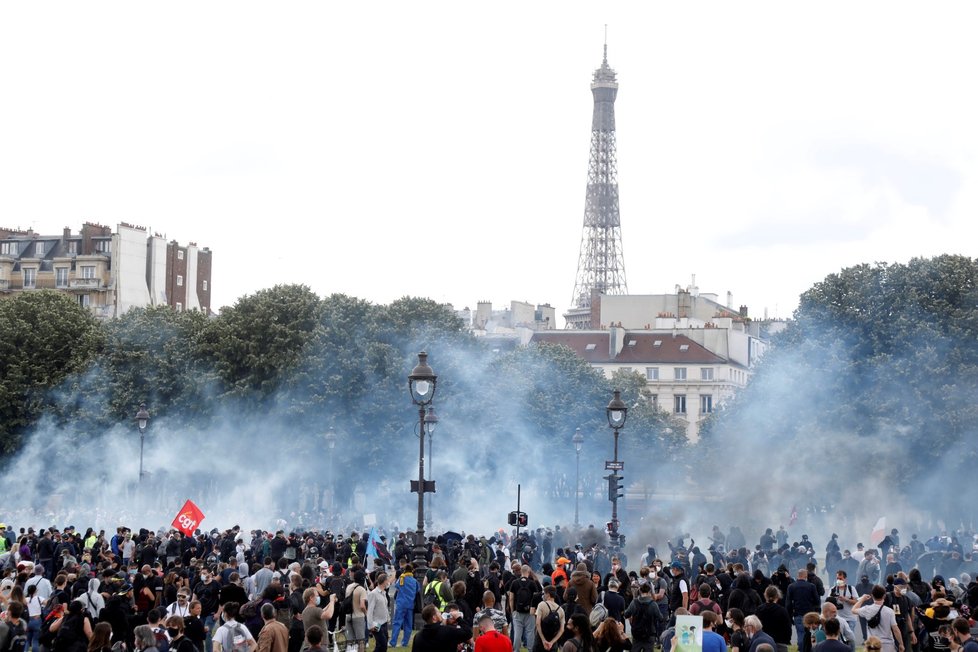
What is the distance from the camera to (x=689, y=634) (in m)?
17.2

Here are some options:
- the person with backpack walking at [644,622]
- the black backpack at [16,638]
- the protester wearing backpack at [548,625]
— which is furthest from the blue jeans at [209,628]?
the person with backpack walking at [644,622]

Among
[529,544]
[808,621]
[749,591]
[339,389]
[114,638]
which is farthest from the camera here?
[339,389]

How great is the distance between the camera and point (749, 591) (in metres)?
22.1

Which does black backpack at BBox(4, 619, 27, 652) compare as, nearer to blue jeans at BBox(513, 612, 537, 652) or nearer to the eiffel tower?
blue jeans at BBox(513, 612, 537, 652)

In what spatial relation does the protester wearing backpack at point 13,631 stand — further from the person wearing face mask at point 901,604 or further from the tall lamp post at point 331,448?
the tall lamp post at point 331,448

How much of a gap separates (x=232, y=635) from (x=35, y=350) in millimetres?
58973

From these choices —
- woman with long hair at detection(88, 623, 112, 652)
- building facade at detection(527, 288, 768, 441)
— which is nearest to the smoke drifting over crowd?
woman with long hair at detection(88, 623, 112, 652)

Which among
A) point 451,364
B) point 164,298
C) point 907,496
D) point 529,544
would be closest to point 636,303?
point 164,298

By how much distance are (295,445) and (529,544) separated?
3395 centimetres

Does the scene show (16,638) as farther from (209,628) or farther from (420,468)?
(420,468)

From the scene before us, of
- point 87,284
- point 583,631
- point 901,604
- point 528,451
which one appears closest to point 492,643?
point 583,631

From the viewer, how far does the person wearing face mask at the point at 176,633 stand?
17.1 meters

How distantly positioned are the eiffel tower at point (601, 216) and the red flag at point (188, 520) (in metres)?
152

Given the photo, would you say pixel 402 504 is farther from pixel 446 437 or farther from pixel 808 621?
pixel 808 621
